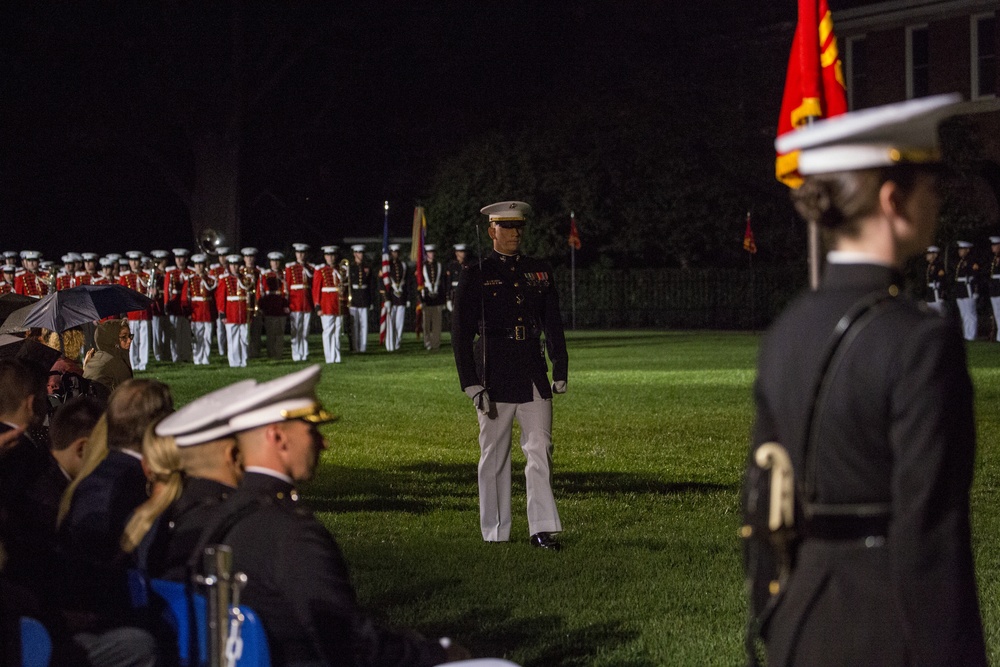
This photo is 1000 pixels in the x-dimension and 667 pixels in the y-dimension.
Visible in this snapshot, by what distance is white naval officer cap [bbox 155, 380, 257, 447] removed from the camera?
452cm

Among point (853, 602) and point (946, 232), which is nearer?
point (853, 602)

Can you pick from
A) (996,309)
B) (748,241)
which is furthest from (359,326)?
(748,241)

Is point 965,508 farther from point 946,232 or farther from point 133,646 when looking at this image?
point 946,232

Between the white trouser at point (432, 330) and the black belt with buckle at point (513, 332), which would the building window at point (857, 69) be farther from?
the black belt with buckle at point (513, 332)

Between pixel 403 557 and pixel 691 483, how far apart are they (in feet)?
12.3

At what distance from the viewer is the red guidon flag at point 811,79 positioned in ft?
23.8

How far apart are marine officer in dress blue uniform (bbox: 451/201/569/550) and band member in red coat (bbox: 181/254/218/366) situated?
22.5m

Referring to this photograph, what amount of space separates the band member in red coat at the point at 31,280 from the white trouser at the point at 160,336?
8.23 feet

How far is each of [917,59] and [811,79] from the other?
38.2 metres

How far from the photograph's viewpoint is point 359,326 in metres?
33.4

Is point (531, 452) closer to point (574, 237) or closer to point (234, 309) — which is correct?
point (234, 309)

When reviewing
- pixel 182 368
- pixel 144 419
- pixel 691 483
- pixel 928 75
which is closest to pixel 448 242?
pixel 928 75

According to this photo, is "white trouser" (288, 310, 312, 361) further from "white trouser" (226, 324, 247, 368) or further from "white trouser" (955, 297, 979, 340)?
"white trouser" (955, 297, 979, 340)

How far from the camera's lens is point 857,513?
10.4 ft
